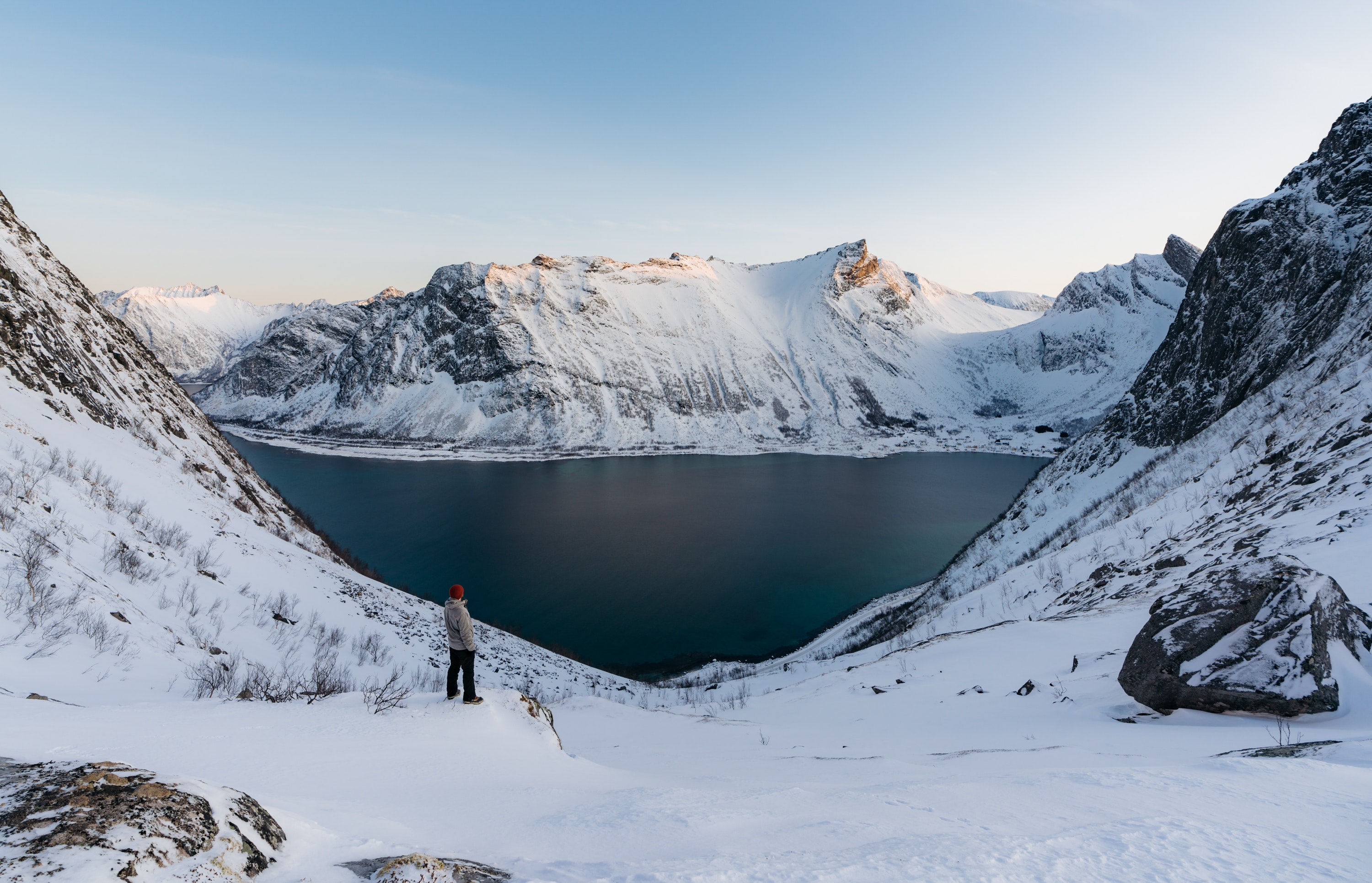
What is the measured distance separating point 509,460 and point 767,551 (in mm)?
53506

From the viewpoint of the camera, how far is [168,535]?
14.7m

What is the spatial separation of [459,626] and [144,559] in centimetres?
993

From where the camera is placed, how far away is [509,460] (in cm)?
8575

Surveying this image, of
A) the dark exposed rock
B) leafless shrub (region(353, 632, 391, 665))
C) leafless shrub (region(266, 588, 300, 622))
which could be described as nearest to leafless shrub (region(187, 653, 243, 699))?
leafless shrub (region(266, 588, 300, 622))

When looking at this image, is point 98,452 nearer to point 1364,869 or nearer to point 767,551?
point 1364,869

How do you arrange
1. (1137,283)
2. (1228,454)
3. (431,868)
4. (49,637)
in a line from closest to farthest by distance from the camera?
1. (431,868)
2. (49,637)
3. (1228,454)
4. (1137,283)

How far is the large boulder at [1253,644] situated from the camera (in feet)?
19.5

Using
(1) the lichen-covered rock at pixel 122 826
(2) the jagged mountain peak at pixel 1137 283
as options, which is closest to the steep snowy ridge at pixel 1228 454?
(1) the lichen-covered rock at pixel 122 826

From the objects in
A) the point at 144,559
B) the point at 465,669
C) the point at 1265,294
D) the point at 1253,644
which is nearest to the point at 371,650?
the point at 144,559

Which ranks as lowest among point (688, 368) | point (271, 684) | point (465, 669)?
point (271, 684)

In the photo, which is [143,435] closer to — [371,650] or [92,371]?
[92,371]

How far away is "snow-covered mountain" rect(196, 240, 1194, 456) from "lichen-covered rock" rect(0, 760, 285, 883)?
3588 inches

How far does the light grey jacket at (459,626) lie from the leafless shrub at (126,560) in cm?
861

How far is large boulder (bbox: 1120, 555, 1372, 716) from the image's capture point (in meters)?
5.95
